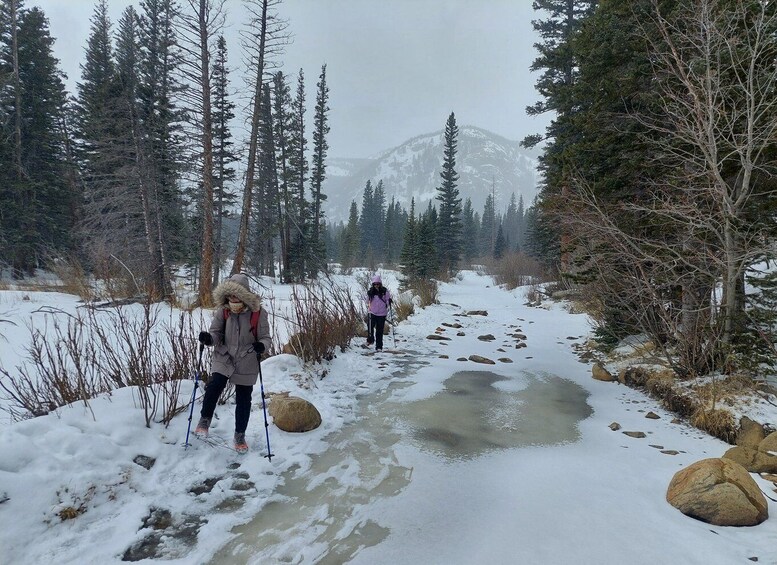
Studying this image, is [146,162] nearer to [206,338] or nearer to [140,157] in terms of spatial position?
[140,157]

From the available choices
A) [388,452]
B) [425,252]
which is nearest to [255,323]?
[388,452]

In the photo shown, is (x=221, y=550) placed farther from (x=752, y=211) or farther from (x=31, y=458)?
(x=752, y=211)

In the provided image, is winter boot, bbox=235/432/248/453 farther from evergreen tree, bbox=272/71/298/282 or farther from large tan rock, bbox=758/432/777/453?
evergreen tree, bbox=272/71/298/282

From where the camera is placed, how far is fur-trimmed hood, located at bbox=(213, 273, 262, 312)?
402 centimetres

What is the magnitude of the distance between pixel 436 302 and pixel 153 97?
634 inches

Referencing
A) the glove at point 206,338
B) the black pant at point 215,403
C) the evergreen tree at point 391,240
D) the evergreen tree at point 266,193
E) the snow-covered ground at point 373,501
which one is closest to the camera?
the snow-covered ground at point 373,501

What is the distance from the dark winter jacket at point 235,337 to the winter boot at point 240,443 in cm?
53

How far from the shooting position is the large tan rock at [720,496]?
3018 millimetres

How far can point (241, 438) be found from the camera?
12.9 ft

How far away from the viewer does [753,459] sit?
12.9 feet

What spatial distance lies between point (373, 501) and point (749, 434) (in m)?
4.60

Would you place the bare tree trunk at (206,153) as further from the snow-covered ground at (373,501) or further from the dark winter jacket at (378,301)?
the snow-covered ground at (373,501)

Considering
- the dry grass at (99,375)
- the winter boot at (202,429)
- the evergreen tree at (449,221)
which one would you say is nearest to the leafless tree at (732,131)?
the winter boot at (202,429)

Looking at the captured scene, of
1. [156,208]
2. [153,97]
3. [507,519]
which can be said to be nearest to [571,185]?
[507,519]
